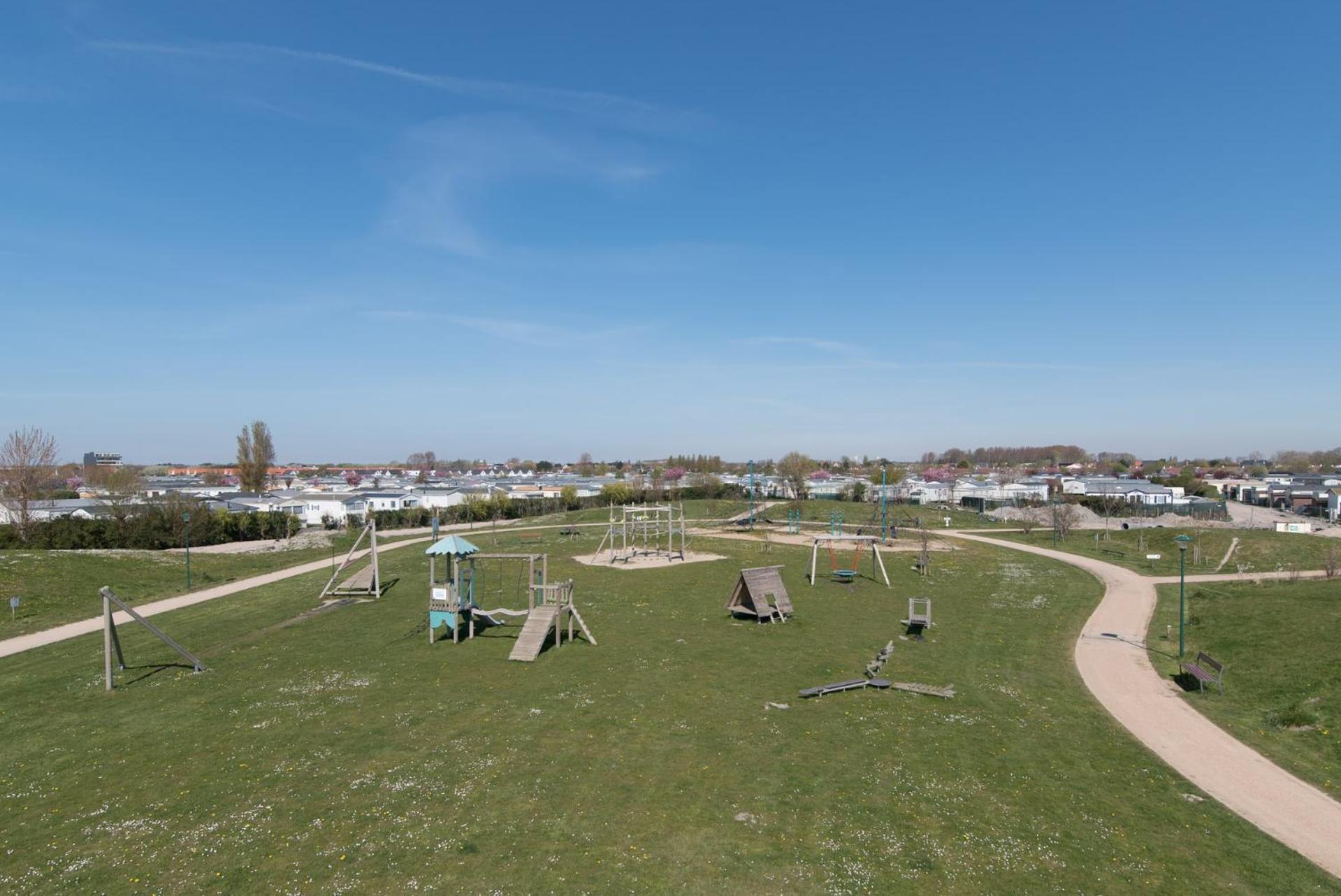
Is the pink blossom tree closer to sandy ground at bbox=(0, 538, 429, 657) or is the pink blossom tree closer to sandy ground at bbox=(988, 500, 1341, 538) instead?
sandy ground at bbox=(988, 500, 1341, 538)

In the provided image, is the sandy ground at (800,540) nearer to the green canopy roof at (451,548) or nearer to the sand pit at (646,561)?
the sand pit at (646,561)

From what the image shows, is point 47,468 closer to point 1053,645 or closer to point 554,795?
point 554,795

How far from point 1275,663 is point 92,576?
49.2 m

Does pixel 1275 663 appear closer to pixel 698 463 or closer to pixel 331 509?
pixel 331 509

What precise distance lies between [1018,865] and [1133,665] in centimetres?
1430

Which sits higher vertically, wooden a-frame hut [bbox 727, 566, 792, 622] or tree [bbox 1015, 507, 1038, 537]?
wooden a-frame hut [bbox 727, 566, 792, 622]

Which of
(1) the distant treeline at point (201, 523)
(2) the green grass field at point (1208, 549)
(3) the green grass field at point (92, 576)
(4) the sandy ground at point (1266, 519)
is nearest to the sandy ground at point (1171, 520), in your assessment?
(4) the sandy ground at point (1266, 519)

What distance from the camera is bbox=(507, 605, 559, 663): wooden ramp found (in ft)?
66.7

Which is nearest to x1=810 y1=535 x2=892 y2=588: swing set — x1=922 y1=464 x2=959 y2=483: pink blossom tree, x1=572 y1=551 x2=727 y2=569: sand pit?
x1=572 y1=551 x2=727 y2=569: sand pit

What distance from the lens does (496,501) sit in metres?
82.8

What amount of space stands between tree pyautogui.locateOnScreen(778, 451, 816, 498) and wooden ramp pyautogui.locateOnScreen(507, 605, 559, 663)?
228 feet

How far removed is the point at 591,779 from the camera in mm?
12367

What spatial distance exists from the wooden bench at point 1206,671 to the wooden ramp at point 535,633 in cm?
1766

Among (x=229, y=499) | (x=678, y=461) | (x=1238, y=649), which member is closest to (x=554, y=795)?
(x=1238, y=649)
